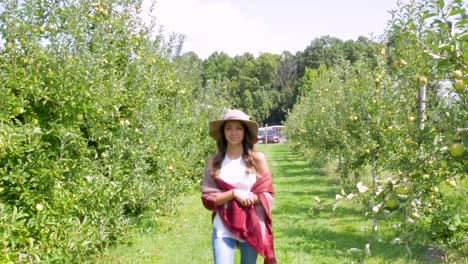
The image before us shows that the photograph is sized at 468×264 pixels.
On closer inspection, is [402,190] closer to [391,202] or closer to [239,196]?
[391,202]

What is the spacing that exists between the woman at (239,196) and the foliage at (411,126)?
27.0 inches

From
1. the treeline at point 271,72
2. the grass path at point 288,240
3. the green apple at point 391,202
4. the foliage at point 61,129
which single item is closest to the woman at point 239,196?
the grass path at point 288,240

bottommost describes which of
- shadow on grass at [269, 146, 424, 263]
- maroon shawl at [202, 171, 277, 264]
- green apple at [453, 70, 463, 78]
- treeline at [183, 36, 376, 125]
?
shadow on grass at [269, 146, 424, 263]

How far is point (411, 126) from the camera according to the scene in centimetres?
508

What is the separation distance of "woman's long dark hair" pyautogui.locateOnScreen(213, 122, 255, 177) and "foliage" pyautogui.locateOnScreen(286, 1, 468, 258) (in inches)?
30.3

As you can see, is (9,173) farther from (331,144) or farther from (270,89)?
(270,89)

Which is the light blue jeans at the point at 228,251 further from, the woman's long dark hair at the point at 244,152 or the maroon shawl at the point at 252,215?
the woman's long dark hair at the point at 244,152

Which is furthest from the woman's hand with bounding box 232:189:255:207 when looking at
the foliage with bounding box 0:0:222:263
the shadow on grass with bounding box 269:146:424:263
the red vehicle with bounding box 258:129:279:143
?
the red vehicle with bounding box 258:129:279:143

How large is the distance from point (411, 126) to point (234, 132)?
2353 millimetres

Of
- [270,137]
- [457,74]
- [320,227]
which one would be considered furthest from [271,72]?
[457,74]

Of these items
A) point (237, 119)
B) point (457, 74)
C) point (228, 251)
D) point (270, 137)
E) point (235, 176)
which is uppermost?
point (457, 74)

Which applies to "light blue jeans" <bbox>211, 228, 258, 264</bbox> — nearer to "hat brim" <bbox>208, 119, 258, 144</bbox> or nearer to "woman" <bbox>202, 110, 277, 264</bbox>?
"woman" <bbox>202, 110, 277, 264</bbox>

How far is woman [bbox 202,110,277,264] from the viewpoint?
332cm

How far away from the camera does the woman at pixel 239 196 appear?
3.32 m
